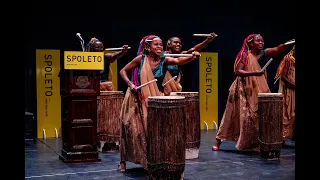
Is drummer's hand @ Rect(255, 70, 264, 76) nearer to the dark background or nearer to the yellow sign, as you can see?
the yellow sign

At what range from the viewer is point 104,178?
4195 millimetres

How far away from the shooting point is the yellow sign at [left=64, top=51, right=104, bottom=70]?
495cm

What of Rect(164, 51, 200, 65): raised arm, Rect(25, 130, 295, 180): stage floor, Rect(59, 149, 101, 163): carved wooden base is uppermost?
Rect(164, 51, 200, 65): raised arm

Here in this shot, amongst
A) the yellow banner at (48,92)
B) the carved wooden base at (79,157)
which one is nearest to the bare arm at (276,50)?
the carved wooden base at (79,157)

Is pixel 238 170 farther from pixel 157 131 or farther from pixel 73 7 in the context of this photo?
pixel 73 7

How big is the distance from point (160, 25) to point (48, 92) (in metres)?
2.36

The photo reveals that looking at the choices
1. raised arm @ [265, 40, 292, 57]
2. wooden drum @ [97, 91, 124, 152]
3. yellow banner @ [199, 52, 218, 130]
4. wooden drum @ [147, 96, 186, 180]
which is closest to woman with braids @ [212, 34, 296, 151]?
raised arm @ [265, 40, 292, 57]

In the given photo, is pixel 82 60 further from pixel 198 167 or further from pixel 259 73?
pixel 259 73

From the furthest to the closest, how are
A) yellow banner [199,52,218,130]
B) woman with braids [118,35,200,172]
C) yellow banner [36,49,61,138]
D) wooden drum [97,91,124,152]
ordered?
yellow banner [199,52,218,130] → yellow banner [36,49,61,138] → wooden drum [97,91,124,152] → woman with braids [118,35,200,172]

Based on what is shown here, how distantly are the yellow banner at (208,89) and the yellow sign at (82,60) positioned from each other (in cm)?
369

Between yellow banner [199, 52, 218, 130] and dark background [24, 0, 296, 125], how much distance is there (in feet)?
0.48

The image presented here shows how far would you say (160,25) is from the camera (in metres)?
8.11

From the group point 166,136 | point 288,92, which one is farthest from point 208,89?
point 166,136

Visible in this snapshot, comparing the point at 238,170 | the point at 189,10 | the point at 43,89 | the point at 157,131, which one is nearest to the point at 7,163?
the point at 157,131
